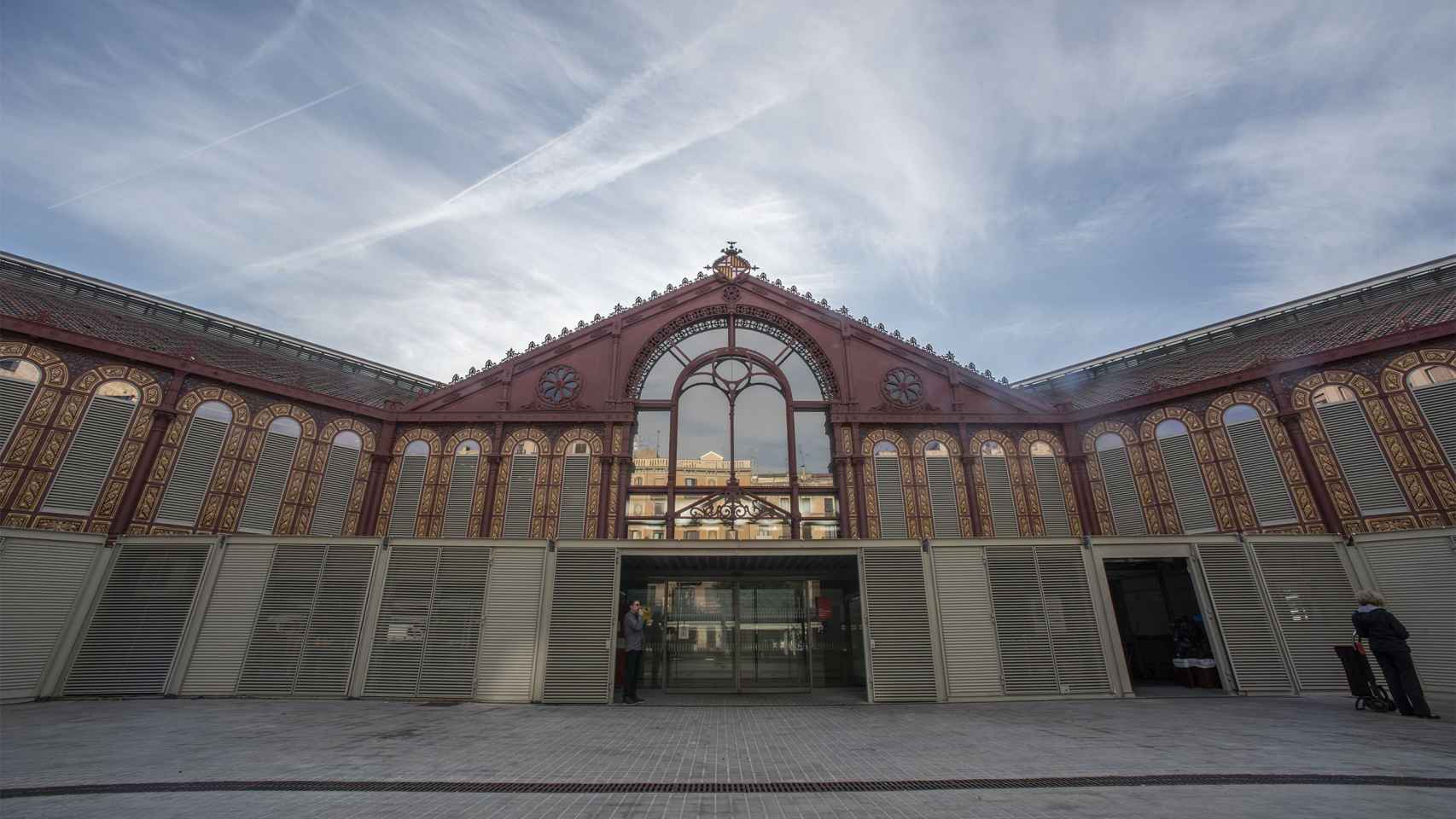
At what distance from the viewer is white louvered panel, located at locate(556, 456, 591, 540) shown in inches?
816

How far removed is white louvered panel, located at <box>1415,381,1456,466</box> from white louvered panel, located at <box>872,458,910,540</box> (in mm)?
14243

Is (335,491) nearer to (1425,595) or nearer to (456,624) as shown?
(456,624)

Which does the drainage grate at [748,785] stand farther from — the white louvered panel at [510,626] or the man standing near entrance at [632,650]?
the man standing near entrance at [632,650]

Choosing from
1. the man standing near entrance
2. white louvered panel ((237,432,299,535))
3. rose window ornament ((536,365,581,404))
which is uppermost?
rose window ornament ((536,365,581,404))

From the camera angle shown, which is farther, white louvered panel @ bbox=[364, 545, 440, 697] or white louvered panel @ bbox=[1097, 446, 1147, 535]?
white louvered panel @ bbox=[1097, 446, 1147, 535]

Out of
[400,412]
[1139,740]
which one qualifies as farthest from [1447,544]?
[400,412]

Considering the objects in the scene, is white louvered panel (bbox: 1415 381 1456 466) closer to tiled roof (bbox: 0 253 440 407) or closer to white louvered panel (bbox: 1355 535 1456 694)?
white louvered panel (bbox: 1355 535 1456 694)

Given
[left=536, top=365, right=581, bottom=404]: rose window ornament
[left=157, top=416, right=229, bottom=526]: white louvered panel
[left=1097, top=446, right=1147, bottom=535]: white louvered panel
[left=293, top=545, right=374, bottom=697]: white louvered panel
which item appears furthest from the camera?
[left=536, top=365, right=581, bottom=404]: rose window ornament

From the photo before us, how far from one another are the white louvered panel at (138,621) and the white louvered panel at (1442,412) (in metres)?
5.82

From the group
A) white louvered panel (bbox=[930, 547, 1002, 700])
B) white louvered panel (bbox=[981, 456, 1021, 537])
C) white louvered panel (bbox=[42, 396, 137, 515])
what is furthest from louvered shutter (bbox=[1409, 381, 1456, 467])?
white louvered panel (bbox=[930, 547, 1002, 700])

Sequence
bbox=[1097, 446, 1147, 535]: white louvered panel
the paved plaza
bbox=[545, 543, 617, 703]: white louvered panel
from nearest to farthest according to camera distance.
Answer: the paved plaza < bbox=[545, 543, 617, 703]: white louvered panel < bbox=[1097, 446, 1147, 535]: white louvered panel

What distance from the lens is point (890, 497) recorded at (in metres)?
21.3

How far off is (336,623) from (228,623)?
256cm

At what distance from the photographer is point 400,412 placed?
21922mm
